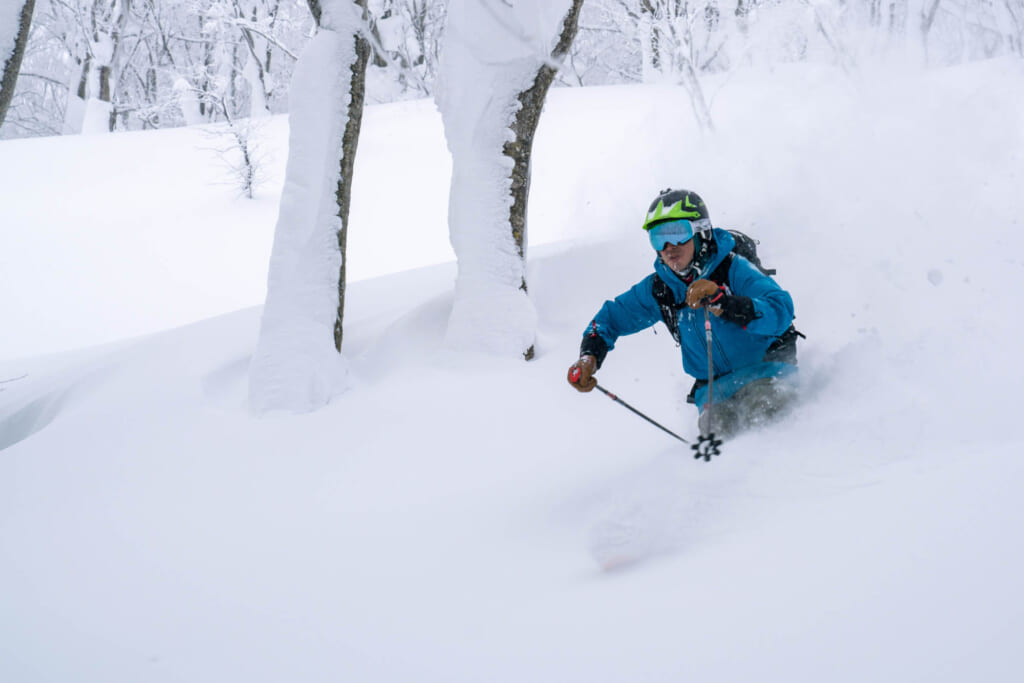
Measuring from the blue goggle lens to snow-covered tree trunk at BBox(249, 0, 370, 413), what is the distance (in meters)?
2.89

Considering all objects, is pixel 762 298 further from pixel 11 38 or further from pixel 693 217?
pixel 11 38

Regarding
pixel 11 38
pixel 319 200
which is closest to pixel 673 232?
pixel 319 200

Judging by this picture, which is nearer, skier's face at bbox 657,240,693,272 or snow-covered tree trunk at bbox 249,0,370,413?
→ skier's face at bbox 657,240,693,272

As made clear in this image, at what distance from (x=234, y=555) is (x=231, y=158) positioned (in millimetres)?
17346

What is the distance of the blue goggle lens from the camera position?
3035 millimetres

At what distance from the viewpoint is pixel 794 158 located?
6754mm

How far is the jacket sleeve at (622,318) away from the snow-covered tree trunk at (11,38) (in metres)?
5.15

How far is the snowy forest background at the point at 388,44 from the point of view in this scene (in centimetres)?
1476

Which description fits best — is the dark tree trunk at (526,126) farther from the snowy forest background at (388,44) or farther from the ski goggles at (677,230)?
the ski goggles at (677,230)

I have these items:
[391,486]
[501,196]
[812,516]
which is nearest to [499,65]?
[501,196]

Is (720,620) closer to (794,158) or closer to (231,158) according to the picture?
(794,158)

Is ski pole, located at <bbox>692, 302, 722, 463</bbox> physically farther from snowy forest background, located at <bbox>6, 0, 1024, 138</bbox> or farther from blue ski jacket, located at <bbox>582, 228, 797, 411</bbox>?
snowy forest background, located at <bbox>6, 0, 1024, 138</bbox>

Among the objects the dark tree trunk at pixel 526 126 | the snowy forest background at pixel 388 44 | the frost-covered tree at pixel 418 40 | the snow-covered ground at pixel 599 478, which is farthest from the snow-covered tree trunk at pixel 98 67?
the dark tree trunk at pixel 526 126

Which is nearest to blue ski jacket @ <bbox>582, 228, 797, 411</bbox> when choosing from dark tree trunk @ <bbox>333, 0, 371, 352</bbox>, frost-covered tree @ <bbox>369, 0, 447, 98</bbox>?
dark tree trunk @ <bbox>333, 0, 371, 352</bbox>
